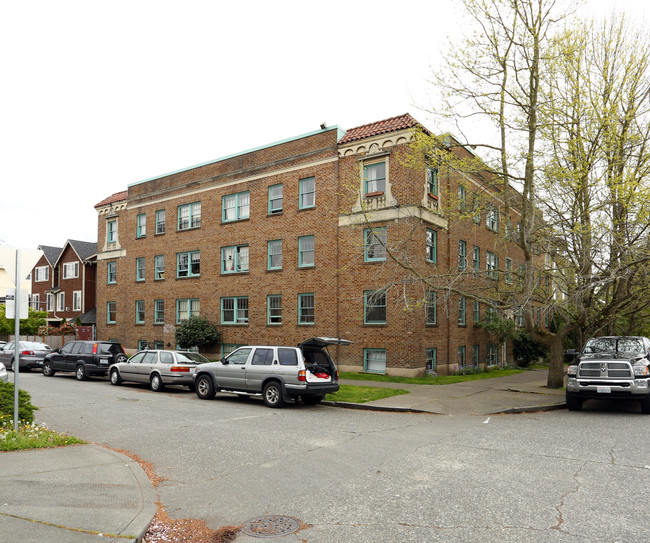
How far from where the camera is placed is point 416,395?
16938mm

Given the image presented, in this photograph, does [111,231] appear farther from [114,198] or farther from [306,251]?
[306,251]

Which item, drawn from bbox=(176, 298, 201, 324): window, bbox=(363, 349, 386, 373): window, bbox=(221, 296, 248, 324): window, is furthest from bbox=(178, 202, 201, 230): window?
bbox=(363, 349, 386, 373): window

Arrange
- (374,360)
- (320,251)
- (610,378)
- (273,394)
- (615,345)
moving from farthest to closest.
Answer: (320,251)
(374,360)
(615,345)
(273,394)
(610,378)

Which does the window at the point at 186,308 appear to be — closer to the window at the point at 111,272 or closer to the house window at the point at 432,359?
the window at the point at 111,272

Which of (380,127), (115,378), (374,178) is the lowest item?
(115,378)

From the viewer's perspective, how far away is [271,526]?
5.61m

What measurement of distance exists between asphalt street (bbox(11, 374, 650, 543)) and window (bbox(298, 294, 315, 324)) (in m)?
11.1

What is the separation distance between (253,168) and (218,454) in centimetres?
2116

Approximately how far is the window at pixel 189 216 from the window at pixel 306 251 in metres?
8.10

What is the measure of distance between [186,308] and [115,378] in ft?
35.0

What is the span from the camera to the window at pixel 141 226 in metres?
34.5

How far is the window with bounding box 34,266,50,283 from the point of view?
167ft

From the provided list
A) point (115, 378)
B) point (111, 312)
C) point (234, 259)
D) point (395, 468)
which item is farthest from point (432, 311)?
point (111, 312)

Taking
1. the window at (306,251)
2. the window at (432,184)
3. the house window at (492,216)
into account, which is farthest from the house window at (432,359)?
the window at (432,184)
